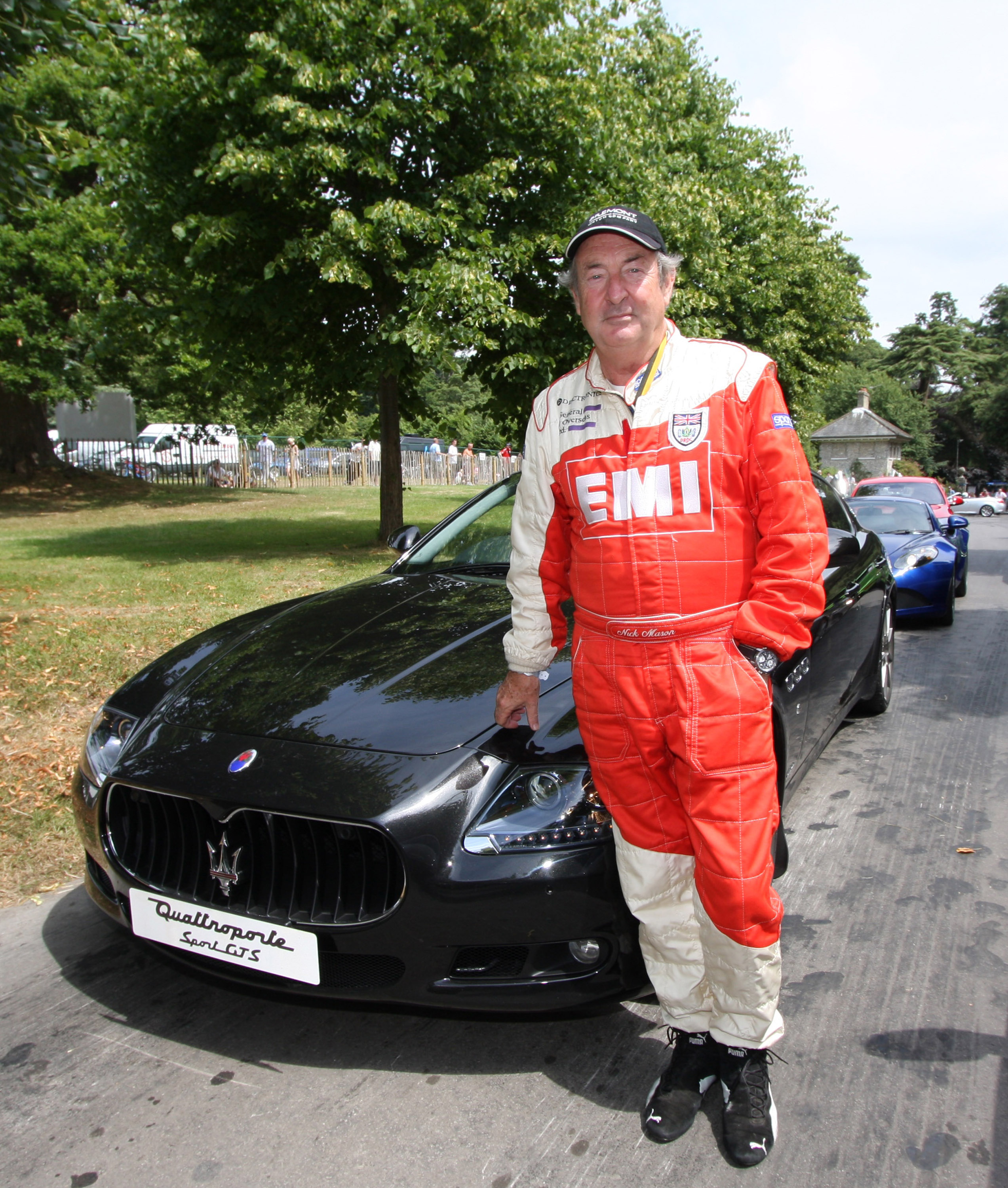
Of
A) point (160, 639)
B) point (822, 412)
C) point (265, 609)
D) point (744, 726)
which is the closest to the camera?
point (744, 726)

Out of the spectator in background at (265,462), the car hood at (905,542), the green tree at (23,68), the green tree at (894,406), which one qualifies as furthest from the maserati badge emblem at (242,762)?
the green tree at (894,406)

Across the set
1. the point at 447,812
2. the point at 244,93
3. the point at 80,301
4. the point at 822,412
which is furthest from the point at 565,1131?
the point at 822,412

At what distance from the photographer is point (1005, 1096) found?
92.2 inches

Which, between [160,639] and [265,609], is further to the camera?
[160,639]

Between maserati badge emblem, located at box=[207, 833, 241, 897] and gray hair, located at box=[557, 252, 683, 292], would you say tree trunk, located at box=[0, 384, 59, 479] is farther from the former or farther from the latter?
gray hair, located at box=[557, 252, 683, 292]

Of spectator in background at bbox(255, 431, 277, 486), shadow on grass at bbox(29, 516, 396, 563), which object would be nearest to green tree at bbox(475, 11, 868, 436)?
shadow on grass at bbox(29, 516, 396, 563)

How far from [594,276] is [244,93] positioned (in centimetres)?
1055

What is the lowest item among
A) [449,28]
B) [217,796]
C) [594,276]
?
[217,796]

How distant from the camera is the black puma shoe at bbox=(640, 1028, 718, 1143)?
2.21 m

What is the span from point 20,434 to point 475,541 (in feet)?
83.7

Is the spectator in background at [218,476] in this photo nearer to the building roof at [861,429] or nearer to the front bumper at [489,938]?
the front bumper at [489,938]

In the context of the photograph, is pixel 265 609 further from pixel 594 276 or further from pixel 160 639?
pixel 160 639

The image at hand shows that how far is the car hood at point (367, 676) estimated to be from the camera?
8.39ft

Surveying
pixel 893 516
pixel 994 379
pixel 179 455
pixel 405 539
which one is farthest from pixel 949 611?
pixel 994 379
